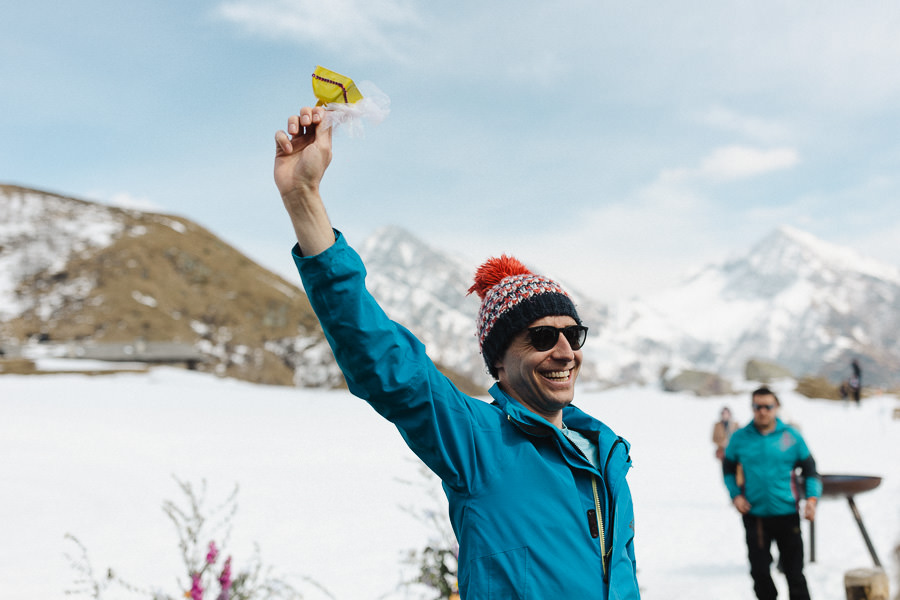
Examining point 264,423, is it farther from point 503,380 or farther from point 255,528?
point 503,380

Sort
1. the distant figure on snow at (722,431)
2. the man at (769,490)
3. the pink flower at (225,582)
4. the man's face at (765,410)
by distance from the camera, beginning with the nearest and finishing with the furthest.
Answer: the pink flower at (225,582) → the man at (769,490) → the man's face at (765,410) → the distant figure on snow at (722,431)

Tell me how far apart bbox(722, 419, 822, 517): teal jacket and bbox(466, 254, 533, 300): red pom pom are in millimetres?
3716

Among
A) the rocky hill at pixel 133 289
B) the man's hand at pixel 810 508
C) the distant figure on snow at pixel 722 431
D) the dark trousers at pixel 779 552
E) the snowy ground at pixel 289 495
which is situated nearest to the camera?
the dark trousers at pixel 779 552

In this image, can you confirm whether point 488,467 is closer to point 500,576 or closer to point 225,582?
point 500,576

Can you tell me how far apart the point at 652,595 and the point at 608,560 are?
4736 millimetres

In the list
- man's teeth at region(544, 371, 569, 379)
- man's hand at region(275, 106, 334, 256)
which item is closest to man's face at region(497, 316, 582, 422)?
man's teeth at region(544, 371, 569, 379)

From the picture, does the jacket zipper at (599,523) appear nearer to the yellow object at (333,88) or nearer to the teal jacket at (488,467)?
the teal jacket at (488,467)

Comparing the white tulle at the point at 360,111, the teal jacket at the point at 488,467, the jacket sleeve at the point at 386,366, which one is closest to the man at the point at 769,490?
the teal jacket at the point at 488,467

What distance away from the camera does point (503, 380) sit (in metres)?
2.20

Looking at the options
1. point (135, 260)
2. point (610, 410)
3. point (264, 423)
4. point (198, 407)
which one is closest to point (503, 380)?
point (264, 423)

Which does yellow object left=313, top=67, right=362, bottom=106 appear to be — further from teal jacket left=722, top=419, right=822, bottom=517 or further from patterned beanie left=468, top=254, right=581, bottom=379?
teal jacket left=722, top=419, right=822, bottom=517

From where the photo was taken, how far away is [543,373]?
2.09 m

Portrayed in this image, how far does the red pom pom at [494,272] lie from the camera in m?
2.45

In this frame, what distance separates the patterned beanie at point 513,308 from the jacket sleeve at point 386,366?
1.31 ft
